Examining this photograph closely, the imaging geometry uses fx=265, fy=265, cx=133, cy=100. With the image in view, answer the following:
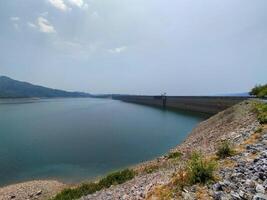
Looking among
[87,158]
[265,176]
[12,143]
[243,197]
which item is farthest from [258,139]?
[12,143]

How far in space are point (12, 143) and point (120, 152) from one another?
2138 centimetres

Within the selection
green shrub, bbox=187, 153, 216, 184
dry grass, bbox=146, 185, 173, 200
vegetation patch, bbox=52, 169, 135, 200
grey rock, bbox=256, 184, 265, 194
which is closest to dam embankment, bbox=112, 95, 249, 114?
vegetation patch, bbox=52, 169, 135, 200

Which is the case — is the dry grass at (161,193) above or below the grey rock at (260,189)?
below

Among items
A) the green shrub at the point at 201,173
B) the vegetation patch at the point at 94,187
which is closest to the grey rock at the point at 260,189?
the green shrub at the point at 201,173

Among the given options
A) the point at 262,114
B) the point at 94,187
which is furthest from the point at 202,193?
the point at 262,114

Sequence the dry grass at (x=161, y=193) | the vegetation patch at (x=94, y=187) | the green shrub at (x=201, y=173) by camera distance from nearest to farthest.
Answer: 1. the dry grass at (x=161, y=193)
2. the green shrub at (x=201, y=173)
3. the vegetation patch at (x=94, y=187)

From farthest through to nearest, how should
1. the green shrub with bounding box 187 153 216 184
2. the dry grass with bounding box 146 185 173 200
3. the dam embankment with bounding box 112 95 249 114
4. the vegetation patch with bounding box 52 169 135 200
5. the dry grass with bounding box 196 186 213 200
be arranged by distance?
1. the dam embankment with bounding box 112 95 249 114
2. the vegetation patch with bounding box 52 169 135 200
3. the green shrub with bounding box 187 153 216 184
4. the dry grass with bounding box 146 185 173 200
5. the dry grass with bounding box 196 186 213 200

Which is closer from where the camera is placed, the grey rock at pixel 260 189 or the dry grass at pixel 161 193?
the grey rock at pixel 260 189

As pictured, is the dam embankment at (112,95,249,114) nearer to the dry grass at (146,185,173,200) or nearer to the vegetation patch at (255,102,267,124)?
the vegetation patch at (255,102,267,124)

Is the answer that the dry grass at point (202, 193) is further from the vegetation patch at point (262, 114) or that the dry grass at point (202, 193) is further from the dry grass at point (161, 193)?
the vegetation patch at point (262, 114)

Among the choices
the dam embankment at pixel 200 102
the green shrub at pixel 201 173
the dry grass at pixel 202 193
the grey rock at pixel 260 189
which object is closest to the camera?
the grey rock at pixel 260 189

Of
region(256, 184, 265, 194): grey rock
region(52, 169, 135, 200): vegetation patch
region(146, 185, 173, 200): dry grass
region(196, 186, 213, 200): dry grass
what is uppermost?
region(256, 184, 265, 194): grey rock

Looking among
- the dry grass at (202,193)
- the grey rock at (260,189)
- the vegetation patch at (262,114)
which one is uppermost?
the vegetation patch at (262,114)

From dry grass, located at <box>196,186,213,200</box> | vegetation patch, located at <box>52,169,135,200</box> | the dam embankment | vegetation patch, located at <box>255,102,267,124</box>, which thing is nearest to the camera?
dry grass, located at <box>196,186,213,200</box>
